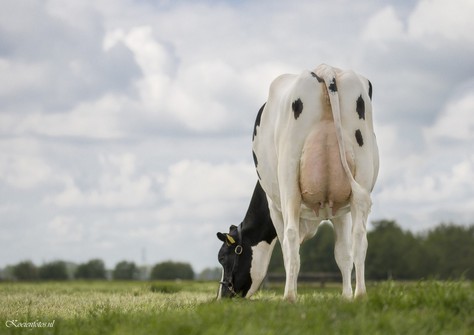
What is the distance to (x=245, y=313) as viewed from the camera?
24.6ft

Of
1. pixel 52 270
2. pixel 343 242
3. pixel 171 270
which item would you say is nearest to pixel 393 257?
pixel 171 270

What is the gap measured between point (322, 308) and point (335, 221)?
14.1ft

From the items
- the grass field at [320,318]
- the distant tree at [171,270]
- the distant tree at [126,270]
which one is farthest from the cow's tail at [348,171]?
the distant tree at [126,270]

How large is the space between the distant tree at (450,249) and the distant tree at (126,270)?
43.2m

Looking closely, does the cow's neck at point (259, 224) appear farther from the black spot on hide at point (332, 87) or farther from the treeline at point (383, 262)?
the treeline at point (383, 262)

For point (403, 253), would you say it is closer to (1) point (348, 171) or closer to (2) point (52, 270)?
(2) point (52, 270)

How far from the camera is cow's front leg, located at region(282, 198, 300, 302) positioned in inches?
377

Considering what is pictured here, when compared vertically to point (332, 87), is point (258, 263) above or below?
below

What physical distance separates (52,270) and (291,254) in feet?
278

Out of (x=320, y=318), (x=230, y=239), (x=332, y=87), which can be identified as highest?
(x=332, y=87)

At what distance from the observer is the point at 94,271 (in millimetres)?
100250

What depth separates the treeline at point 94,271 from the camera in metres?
85.5

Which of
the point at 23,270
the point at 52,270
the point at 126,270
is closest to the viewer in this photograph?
the point at 23,270

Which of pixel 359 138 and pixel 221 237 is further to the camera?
pixel 221 237
